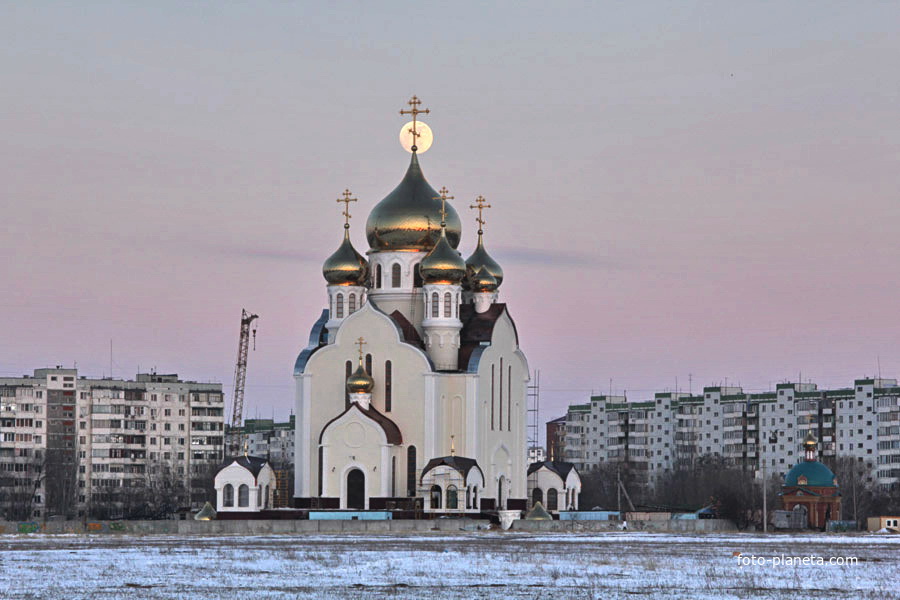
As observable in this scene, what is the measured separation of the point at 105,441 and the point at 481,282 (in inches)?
1856

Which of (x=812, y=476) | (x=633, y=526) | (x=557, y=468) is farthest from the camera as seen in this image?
(x=812, y=476)

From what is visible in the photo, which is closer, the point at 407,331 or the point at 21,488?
the point at 407,331

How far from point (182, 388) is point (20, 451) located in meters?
11.6

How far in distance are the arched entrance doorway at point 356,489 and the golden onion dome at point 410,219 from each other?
946 cm

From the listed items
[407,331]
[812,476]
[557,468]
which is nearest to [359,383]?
[407,331]

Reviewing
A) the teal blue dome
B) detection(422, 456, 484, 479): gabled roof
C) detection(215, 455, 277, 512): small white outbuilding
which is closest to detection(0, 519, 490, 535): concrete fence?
detection(422, 456, 484, 479): gabled roof

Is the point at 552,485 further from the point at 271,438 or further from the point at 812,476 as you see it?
the point at 271,438

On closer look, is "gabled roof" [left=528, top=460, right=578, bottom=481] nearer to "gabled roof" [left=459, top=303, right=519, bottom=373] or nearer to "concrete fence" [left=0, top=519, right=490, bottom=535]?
"gabled roof" [left=459, top=303, right=519, bottom=373]

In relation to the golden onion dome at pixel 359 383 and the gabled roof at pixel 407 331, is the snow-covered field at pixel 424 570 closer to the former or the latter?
the golden onion dome at pixel 359 383

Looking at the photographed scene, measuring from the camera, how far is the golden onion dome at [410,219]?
6688 cm

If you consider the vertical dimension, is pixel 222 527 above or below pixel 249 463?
below

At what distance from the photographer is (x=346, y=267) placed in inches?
2635

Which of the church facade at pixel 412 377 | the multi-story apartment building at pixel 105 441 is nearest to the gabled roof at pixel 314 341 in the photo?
the church facade at pixel 412 377

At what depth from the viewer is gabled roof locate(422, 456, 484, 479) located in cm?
6134
